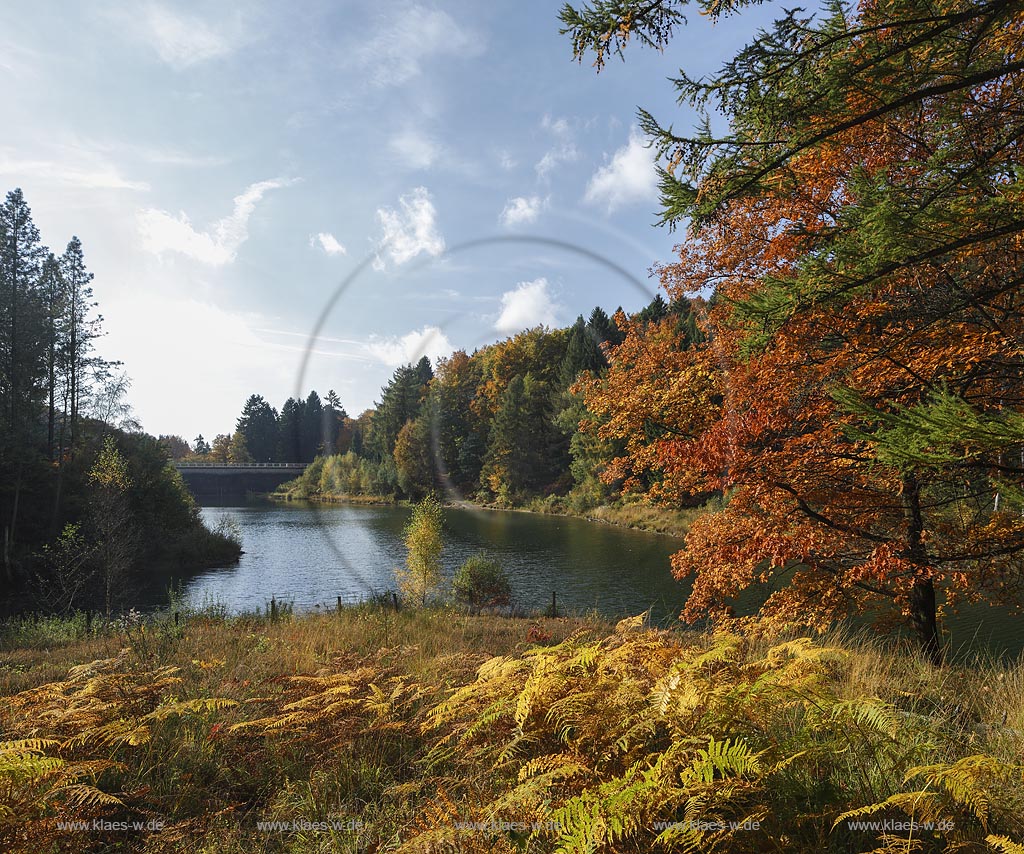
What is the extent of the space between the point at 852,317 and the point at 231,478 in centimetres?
9021

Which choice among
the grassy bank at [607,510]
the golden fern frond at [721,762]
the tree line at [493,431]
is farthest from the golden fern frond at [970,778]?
the tree line at [493,431]

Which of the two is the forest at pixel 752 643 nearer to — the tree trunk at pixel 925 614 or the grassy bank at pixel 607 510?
the tree trunk at pixel 925 614

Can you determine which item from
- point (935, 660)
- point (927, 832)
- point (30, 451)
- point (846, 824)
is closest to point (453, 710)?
point (846, 824)

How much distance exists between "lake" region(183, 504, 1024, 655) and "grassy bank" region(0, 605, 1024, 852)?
9.33m

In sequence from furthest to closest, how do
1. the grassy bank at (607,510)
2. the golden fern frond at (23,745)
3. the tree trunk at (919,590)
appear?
the grassy bank at (607,510) < the tree trunk at (919,590) < the golden fern frond at (23,745)

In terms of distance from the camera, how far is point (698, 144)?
502 cm

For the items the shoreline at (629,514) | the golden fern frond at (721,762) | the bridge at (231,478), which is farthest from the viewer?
the bridge at (231,478)

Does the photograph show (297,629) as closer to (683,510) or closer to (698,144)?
(698,144)

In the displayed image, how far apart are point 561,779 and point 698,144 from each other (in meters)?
5.11

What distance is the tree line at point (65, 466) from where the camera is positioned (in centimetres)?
2416

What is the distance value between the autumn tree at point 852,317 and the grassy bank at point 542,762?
170cm

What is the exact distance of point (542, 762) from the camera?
3.28 metres

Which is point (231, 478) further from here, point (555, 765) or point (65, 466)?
point (555, 765)

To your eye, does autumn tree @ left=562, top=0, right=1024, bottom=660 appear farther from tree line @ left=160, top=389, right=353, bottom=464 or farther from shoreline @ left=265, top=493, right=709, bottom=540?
tree line @ left=160, top=389, right=353, bottom=464
